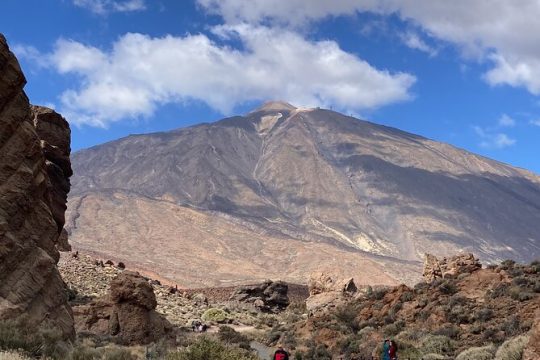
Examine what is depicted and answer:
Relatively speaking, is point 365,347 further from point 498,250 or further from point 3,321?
point 498,250

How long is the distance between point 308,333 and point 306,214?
524ft

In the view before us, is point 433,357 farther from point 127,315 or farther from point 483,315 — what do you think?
point 127,315

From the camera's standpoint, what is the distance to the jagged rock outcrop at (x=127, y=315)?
22.8 meters

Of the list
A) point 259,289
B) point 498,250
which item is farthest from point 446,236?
point 259,289

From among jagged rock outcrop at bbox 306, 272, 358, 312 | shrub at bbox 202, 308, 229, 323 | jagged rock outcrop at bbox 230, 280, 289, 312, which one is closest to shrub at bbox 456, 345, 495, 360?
shrub at bbox 202, 308, 229, 323

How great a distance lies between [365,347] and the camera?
26594 millimetres

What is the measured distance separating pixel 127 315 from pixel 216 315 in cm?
2229

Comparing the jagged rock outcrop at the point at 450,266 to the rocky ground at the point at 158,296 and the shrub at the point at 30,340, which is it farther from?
the shrub at the point at 30,340

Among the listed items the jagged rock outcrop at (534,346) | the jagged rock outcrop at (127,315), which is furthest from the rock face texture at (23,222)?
the jagged rock outcrop at (534,346)

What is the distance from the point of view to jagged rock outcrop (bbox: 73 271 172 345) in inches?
896

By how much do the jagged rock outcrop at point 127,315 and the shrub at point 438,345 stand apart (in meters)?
10.1

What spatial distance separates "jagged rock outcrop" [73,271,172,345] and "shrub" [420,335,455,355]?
10.1 meters

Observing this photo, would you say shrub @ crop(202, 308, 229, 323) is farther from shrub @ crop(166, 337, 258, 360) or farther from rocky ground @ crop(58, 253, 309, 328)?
shrub @ crop(166, 337, 258, 360)

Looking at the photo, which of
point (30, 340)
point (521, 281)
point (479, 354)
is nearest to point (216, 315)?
point (521, 281)
